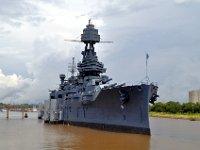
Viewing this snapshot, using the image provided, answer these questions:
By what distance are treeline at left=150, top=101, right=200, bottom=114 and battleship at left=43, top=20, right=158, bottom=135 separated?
154ft

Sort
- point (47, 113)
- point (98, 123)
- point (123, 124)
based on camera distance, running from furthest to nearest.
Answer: point (47, 113) → point (98, 123) → point (123, 124)

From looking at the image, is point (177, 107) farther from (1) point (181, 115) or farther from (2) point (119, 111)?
(2) point (119, 111)

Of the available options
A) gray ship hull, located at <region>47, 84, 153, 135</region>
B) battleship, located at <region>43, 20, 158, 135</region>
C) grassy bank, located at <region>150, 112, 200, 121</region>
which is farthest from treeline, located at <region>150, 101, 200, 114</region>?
gray ship hull, located at <region>47, 84, 153, 135</region>

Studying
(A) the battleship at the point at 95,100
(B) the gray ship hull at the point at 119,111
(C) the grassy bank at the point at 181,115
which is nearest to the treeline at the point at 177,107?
(C) the grassy bank at the point at 181,115

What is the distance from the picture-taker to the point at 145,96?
42.9 meters

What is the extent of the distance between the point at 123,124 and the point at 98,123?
719 centimetres

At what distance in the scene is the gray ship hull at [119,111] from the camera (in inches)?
1697

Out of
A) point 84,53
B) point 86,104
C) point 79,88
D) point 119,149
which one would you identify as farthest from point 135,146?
point 84,53

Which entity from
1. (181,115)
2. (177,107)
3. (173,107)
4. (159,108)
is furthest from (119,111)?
(159,108)

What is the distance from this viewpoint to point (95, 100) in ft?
176

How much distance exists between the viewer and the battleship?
144ft

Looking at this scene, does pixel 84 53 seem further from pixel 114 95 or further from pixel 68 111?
pixel 114 95

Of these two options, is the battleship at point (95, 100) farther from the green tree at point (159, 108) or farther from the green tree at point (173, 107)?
the green tree at point (159, 108)

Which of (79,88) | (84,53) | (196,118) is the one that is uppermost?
(84,53)
